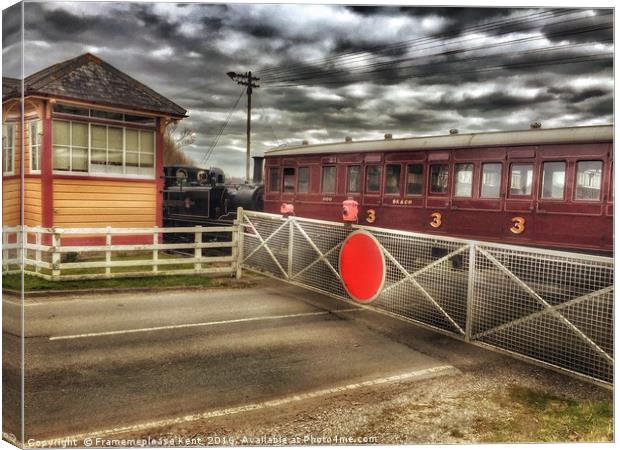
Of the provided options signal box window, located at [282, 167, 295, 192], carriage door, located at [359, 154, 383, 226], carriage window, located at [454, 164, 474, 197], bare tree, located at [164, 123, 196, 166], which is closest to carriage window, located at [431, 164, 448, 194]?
carriage window, located at [454, 164, 474, 197]

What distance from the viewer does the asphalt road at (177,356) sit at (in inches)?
161

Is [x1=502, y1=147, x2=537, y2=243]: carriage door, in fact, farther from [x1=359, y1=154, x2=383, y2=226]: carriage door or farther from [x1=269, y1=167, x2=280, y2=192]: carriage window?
[x1=269, y1=167, x2=280, y2=192]: carriage window

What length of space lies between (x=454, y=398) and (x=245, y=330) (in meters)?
2.60

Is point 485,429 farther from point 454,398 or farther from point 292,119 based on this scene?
point 292,119

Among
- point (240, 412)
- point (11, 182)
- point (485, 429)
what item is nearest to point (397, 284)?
point (485, 429)

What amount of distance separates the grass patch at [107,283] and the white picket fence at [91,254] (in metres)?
0.06

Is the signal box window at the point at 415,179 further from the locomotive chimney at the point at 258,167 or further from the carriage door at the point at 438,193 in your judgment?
the locomotive chimney at the point at 258,167

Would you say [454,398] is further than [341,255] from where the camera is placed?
No

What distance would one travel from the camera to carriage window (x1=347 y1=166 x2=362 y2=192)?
8.39m

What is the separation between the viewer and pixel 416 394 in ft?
14.5

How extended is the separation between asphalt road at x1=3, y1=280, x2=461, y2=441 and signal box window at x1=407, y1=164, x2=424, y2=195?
2.35 metres

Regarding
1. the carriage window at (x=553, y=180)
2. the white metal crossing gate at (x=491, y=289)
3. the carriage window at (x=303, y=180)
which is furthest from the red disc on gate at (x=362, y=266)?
the carriage window at (x=553, y=180)

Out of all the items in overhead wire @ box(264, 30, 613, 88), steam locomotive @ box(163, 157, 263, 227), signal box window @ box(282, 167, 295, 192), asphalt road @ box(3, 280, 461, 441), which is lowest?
asphalt road @ box(3, 280, 461, 441)

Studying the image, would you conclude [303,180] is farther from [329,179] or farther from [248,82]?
[248,82]
